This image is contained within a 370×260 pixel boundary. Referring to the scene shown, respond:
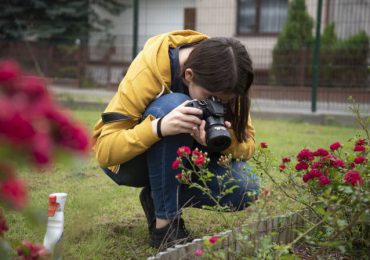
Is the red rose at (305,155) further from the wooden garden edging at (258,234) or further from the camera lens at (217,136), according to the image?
the camera lens at (217,136)

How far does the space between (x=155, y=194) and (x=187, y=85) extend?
18.6 inches

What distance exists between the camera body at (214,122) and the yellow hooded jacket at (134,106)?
22 centimetres

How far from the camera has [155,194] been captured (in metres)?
2.17

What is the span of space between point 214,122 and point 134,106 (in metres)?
0.39

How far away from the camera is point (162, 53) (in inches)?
88.5

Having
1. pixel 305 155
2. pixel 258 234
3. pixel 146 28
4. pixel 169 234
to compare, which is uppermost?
pixel 146 28

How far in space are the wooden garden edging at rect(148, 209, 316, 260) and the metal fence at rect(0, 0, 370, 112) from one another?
216 inches

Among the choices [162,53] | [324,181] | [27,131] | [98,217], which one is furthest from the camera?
[98,217]

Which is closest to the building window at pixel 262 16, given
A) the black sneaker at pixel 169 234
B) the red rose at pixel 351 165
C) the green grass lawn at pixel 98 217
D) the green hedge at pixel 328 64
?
the green hedge at pixel 328 64

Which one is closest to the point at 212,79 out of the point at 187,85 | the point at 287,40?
the point at 187,85

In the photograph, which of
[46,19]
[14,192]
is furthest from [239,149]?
[46,19]

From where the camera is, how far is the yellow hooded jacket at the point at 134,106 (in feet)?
6.91

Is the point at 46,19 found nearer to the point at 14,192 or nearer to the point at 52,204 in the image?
the point at 52,204

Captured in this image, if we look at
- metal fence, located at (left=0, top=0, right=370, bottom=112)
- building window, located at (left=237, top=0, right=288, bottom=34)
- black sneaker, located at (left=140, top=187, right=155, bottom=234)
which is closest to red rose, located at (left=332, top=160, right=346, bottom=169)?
black sneaker, located at (left=140, top=187, right=155, bottom=234)
